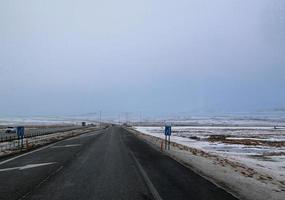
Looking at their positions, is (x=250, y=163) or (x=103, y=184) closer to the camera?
(x=103, y=184)

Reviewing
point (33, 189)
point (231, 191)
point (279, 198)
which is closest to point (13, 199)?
point (33, 189)

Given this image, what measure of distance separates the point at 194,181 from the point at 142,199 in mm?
4604

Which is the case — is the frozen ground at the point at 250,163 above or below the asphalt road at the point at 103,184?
below

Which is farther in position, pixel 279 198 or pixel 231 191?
pixel 231 191

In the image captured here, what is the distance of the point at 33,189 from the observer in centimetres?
1219

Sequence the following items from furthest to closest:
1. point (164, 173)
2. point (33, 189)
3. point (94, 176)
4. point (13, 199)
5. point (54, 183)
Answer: point (164, 173) < point (94, 176) < point (54, 183) < point (33, 189) < point (13, 199)

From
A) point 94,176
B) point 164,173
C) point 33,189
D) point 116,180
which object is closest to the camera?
point 33,189

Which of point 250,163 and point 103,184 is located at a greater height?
point 103,184

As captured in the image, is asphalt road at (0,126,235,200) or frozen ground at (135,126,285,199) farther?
frozen ground at (135,126,285,199)

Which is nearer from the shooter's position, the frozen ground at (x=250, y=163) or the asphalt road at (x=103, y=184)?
the asphalt road at (x=103, y=184)

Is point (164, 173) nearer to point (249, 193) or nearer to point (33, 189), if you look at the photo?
point (249, 193)

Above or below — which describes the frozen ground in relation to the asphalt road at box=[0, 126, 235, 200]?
below

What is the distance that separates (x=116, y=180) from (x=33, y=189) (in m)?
3.40

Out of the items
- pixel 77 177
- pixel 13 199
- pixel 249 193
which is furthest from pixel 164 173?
pixel 13 199
